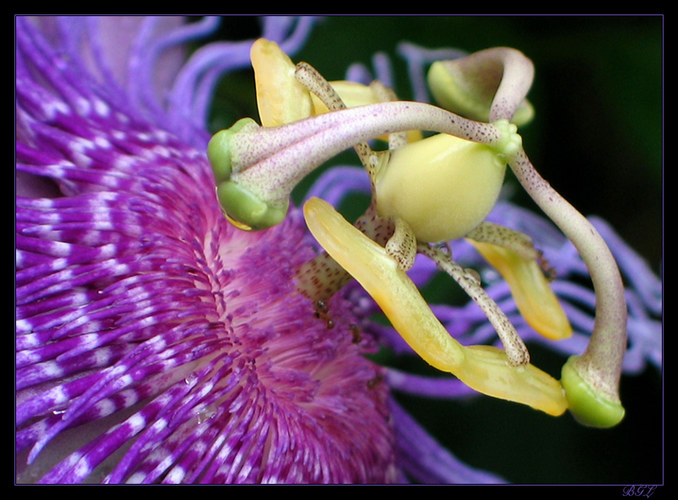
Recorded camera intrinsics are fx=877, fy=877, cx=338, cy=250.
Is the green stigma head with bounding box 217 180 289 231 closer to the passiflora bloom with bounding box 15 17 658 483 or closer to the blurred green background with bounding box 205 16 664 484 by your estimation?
the passiflora bloom with bounding box 15 17 658 483

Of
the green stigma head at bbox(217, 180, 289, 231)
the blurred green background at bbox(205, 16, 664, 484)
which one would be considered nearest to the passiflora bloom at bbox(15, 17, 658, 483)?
the green stigma head at bbox(217, 180, 289, 231)

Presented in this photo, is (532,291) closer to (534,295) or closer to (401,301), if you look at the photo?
(534,295)

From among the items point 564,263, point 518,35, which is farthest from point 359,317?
point 518,35

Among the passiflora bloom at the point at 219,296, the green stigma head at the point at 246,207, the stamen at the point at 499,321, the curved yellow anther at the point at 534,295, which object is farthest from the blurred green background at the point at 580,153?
the green stigma head at the point at 246,207

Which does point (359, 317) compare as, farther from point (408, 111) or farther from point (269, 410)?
point (408, 111)

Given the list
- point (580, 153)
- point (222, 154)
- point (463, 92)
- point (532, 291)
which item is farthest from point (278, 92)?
point (580, 153)

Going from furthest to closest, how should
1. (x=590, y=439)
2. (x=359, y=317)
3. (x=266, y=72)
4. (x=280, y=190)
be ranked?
(x=590, y=439), (x=359, y=317), (x=266, y=72), (x=280, y=190)
